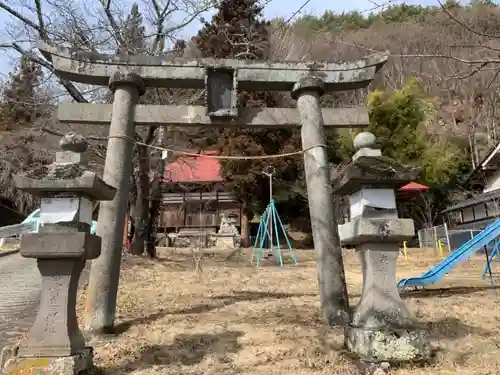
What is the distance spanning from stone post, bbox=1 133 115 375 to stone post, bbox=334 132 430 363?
2662mm

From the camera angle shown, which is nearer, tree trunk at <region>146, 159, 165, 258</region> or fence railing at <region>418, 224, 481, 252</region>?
tree trunk at <region>146, 159, 165, 258</region>

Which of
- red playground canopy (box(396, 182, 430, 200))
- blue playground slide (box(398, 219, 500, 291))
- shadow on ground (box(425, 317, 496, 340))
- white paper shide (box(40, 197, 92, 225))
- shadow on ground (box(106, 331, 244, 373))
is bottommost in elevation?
shadow on ground (box(106, 331, 244, 373))

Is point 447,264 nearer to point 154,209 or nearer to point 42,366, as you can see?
point 42,366

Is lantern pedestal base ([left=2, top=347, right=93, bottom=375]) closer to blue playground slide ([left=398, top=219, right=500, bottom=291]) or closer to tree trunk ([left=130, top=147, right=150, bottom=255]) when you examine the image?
blue playground slide ([left=398, top=219, right=500, bottom=291])

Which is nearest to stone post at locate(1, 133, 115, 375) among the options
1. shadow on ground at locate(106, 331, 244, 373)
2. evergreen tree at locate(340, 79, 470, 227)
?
shadow on ground at locate(106, 331, 244, 373)

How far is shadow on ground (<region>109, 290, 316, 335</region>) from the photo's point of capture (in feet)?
17.9

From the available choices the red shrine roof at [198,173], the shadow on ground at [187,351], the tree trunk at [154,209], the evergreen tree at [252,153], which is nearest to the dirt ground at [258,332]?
the shadow on ground at [187,351]

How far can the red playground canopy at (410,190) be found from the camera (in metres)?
23.4

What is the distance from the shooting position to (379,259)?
407 centimetres

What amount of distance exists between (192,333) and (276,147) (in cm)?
1648

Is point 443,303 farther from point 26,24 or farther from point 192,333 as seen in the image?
point 26,24

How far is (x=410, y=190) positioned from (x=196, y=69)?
20.3m

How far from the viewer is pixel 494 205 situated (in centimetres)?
1988

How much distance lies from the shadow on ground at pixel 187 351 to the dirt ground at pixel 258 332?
0.01 meters
